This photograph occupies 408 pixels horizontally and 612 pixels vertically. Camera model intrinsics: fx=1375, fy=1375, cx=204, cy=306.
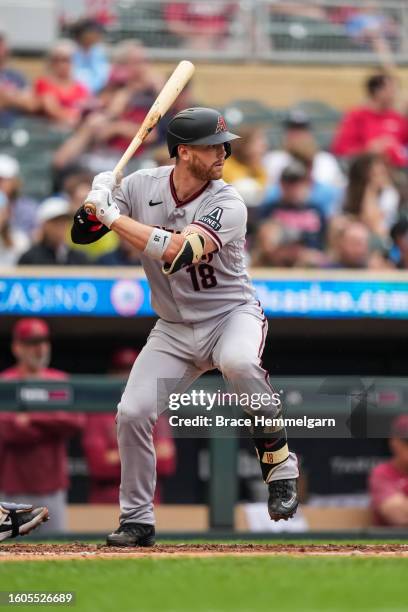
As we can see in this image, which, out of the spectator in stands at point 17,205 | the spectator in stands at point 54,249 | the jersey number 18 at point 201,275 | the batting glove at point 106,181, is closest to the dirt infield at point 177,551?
the jersey number 18 at point 201,275

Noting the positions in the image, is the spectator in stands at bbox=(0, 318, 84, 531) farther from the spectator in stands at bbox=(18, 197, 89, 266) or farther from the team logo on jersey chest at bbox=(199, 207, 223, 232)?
the team logo on jersey chest at bbox=(199, 207, 223, 232)

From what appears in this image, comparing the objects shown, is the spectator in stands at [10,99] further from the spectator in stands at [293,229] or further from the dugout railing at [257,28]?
the spectator in stands at [293,229]

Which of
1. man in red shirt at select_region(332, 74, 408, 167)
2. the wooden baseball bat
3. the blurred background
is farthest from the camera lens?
man in red shirt at select_region(332, 74, 408, 167)

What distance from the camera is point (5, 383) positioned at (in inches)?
323

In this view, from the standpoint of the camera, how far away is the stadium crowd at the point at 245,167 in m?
9.08

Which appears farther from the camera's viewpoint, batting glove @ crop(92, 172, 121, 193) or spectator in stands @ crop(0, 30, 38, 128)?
Answer: spectator in stands @ crop(0, 30, 38, 128)

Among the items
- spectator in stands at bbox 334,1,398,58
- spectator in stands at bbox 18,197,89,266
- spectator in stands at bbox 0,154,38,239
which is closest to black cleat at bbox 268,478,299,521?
spectator in stands at bbox 18,197,89,266

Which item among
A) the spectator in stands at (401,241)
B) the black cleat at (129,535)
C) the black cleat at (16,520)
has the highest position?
the spectator in stands at (401,241)

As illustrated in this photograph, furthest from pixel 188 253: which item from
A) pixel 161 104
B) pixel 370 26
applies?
pixel 370 26

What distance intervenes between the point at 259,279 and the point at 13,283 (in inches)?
59.4

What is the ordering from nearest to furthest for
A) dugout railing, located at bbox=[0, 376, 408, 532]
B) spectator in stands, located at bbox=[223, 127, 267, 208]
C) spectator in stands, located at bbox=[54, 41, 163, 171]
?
dugout railing, located at bbox=[0, 376, 408, 532]
spectator in stands, located at bbox=[223, 127, 267, 208]
spectator in stands, located at bbox=[54, 41, 163, 171]

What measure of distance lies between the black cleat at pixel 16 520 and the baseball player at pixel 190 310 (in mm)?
413

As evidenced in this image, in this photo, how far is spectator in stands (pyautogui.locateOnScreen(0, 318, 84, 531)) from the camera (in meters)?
8.12

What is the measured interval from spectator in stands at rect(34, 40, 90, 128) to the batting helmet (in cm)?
533
